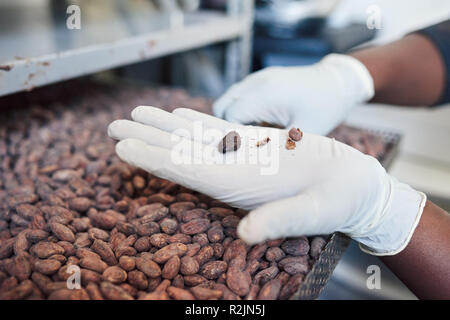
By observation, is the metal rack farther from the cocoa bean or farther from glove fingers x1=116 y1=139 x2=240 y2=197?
the cocoa bean

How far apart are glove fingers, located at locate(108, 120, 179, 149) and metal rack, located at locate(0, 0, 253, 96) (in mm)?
350

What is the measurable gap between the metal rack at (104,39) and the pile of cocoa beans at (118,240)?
10.3 inches

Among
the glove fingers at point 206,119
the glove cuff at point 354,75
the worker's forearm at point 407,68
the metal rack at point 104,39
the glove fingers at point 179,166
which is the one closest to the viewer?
the glove fingers at point 179,166

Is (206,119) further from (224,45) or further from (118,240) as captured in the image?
(224,45)

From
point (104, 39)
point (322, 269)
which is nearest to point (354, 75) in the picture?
point (322, 269)

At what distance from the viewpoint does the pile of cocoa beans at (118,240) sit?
65cm

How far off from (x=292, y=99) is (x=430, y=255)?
1.75ft

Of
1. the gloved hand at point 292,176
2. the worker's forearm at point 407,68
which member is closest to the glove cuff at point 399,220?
the gloved hand at point 292,176

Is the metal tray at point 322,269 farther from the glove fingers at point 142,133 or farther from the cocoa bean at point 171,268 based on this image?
the glove fingers at point 142,133

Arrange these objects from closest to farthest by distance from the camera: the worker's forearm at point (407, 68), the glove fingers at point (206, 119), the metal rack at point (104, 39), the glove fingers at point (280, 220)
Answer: the glove fingers at point (280, 220) < the glove fingers at point (206, 119) < the metal rack at point (104, 39) < the worker's forearm at point (407, 68)

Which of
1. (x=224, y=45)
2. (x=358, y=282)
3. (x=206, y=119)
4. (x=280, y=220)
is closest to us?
(x=280, y=220)

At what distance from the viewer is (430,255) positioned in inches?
30.5

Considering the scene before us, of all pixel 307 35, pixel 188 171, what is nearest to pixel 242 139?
pixel 188 171

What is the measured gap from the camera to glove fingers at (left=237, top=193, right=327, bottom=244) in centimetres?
58
